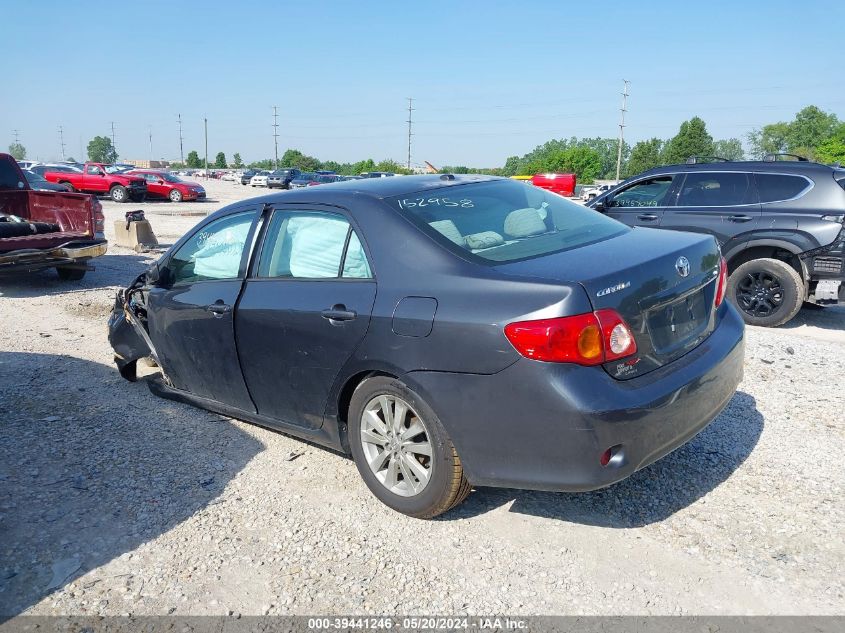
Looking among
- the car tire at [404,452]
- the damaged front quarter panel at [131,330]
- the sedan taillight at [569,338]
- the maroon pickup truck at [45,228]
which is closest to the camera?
the sedan taillight at [569,338]

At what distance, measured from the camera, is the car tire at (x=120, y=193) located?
30.0m

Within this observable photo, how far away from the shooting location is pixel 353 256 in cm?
Answer: 358

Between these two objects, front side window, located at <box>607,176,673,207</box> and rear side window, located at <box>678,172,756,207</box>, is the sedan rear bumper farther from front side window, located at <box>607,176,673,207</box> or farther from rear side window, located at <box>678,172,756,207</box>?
front side window, located at <box>607,176,673,207</box>

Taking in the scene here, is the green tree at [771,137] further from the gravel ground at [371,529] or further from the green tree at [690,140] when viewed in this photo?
the gravel ground at [371,529]

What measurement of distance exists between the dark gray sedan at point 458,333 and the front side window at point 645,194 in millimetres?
4772

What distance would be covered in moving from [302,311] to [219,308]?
0.77 metres

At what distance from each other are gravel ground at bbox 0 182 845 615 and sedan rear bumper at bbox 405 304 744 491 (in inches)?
17.9

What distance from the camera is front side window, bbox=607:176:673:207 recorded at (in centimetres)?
845

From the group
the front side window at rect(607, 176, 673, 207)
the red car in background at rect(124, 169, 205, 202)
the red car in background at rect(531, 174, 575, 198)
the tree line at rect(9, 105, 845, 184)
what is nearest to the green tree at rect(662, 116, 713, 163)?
the tree line at rect(9, 105, 845, 184)

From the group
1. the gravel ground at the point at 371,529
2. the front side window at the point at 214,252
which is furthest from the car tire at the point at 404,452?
the front side window at the point at 214,252

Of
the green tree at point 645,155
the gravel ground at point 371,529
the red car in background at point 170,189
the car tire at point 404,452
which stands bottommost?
the gravel ground at point 371,529

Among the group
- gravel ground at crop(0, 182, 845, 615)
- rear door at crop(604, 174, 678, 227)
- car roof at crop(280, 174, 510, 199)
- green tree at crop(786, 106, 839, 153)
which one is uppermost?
green tree at crop(786, 106, 839, 153)

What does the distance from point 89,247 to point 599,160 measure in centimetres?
10617

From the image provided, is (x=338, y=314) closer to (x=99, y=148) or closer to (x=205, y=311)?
(x=205, y=311)
